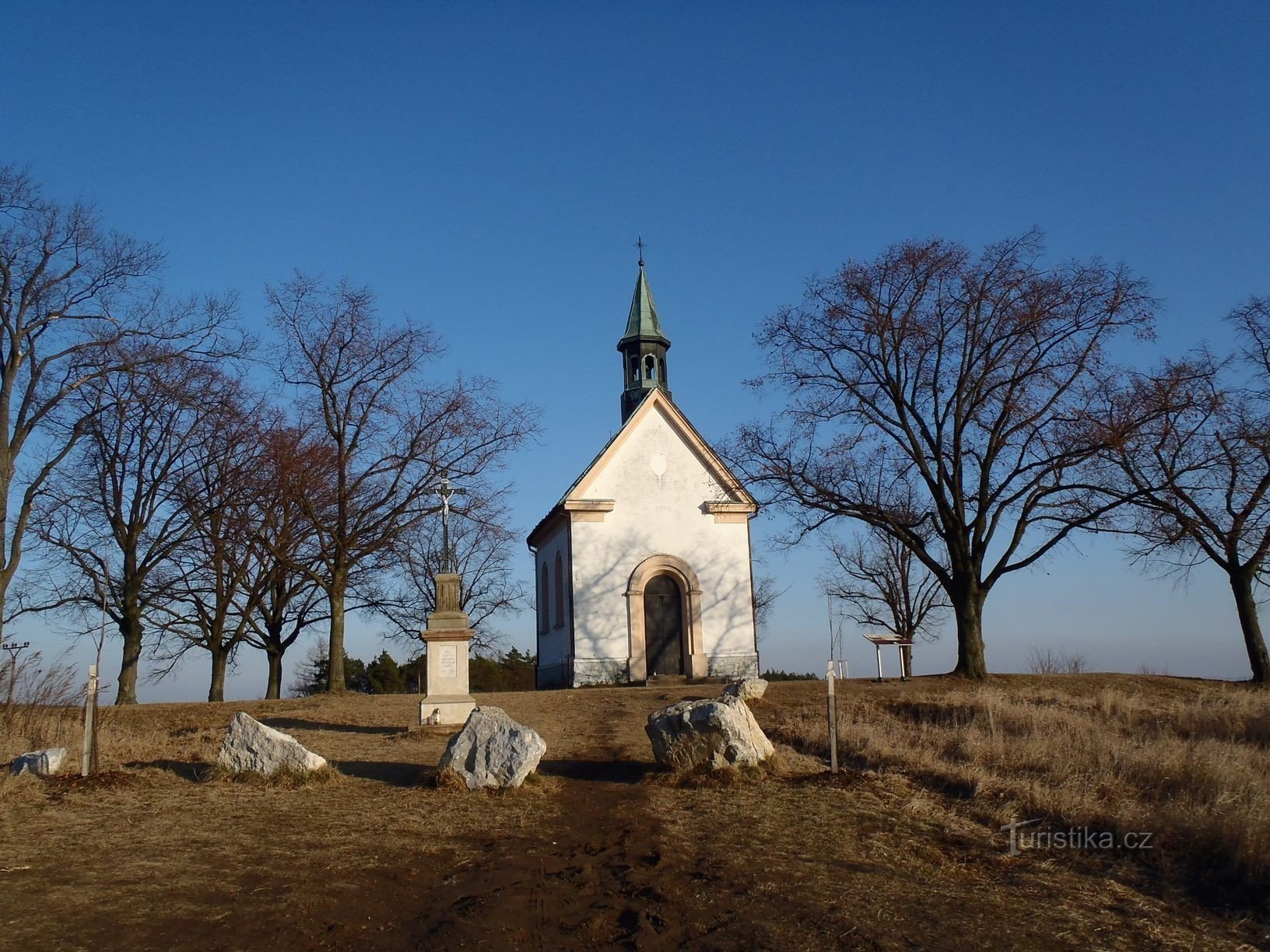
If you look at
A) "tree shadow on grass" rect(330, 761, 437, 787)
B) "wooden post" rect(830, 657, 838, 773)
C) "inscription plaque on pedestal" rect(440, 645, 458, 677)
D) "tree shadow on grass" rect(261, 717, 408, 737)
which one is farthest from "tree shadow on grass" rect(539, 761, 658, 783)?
"tree shadow on grass" rect(261, 717, 408, 737)

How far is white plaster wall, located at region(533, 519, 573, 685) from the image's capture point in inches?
1076

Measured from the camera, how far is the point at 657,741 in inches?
435

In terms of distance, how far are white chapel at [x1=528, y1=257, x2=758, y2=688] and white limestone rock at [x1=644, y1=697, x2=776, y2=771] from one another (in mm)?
14674

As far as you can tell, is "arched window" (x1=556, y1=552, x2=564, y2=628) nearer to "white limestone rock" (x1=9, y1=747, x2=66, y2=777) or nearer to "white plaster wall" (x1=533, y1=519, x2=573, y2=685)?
"white plaster wall" (x1=533, y1=519, x2=573, y2=685)

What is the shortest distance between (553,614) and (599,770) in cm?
1838

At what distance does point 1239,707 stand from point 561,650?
17.1 meters

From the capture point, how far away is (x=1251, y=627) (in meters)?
23.0

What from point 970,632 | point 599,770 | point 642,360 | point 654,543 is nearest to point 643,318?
point 642,360

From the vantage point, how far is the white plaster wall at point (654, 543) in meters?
26.3

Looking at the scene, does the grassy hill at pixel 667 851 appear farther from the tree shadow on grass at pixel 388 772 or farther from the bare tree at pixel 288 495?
the bare tree at pixel 288 495

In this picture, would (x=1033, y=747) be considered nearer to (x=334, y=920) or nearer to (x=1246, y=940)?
(x=1246, y=940)

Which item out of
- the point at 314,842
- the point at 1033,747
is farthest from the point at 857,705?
the point at 314,842

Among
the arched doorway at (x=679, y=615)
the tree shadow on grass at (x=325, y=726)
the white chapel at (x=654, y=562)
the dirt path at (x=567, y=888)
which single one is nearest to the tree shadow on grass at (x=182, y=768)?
the tree shadow on grass at (x=325, y=726)

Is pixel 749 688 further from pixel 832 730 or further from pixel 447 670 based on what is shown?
pixel 832 730
